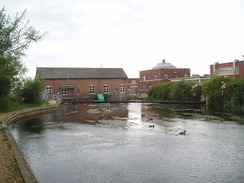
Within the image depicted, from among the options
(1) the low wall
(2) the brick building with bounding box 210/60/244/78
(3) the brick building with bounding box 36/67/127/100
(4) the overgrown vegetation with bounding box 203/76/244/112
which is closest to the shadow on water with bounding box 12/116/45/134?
(1) the low wall

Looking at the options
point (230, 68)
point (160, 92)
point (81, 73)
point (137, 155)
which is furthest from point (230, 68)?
point (137, 155)

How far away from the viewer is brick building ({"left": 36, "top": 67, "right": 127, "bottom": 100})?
161 feet

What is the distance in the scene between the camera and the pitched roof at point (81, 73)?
4934 cm

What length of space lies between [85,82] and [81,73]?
7.18 ft

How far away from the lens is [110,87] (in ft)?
174

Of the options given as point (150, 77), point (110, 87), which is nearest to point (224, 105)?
point (110, 87)

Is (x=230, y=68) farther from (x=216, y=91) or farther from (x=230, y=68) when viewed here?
(x=216, y=91)

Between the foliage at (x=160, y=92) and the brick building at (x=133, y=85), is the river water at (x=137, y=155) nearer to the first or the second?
the foliage at (x=160, y=92)

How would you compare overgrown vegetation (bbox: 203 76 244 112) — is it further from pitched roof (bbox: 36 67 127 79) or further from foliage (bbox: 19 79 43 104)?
pitched roof (bbox: 36 67 127 79)

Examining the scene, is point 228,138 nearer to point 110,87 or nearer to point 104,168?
point 104,168

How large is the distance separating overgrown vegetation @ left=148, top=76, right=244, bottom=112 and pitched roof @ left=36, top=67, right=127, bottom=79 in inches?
616

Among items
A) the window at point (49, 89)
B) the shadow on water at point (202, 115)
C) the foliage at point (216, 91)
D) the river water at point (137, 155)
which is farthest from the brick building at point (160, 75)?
the river water at point (137, 155)

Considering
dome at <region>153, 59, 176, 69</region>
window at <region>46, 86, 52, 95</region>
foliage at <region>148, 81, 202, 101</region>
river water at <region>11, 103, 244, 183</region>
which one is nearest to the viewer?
river water at <region>11, 103, 244, 183</region>

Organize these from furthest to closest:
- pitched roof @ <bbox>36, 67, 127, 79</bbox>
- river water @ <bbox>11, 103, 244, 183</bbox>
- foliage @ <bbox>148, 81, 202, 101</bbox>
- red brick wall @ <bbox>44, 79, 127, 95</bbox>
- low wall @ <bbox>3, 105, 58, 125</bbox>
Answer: pitched roof @ <bbox>36, 67, 127, 79</bbox> → red brick wall @ <bbox>44, 79, 127, 95</bbox> → foliage @ <bbox>148, 81, 202, 101</bbox> → low wall @ <bbox>3, 105, 58, 125</bbox> → river water @ <bbox>11, 103, 244, 183</bbox>
